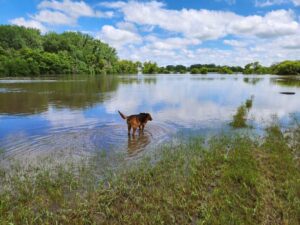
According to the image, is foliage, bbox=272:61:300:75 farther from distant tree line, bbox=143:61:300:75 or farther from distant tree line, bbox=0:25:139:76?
distant tree line, bbox=0:25:139:76

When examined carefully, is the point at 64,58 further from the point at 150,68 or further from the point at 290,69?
the point at 290,69

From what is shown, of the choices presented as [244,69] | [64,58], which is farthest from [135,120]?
[244,69]

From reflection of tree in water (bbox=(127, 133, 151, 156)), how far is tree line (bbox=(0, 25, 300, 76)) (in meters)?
65.2

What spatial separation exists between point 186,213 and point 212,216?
49 centimetres

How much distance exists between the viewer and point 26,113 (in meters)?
15.3

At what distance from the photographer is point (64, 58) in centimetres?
9338

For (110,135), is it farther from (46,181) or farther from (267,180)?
(267,180)

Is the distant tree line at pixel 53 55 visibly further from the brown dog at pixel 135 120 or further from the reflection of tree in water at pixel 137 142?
the reflection of tree in water at pixel 137 142

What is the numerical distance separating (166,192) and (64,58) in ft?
314

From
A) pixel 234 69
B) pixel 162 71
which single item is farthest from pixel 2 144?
pixel 234 69

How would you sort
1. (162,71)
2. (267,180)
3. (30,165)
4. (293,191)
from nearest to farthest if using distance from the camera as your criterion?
(293,191), (267,180), (30,165), (162,71)

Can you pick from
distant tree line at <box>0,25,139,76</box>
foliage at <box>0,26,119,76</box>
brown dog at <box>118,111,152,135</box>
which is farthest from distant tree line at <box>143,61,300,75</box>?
brown dog at <box>118,111,152,135</box>

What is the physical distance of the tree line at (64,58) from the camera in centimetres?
7331

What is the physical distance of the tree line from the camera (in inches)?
2886
